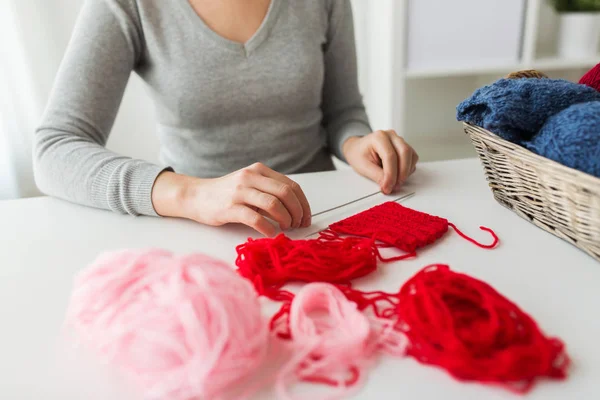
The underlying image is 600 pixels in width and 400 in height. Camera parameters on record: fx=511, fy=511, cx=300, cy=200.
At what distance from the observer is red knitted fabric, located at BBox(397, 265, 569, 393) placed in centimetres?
36

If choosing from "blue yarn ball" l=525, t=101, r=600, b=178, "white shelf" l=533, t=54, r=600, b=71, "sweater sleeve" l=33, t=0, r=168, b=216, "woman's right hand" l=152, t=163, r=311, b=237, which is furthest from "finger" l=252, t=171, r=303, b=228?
"white shelf" l=533, t=54, r=600, b=71

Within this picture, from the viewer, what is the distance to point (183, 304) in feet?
1.15

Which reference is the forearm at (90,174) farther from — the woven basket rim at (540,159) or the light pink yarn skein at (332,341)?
the woven basket rim at (540,159)

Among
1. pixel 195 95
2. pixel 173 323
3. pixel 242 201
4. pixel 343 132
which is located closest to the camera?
pixel 173 323

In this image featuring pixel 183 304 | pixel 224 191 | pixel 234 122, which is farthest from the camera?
pixel 234 122

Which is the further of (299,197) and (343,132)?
(343,132)

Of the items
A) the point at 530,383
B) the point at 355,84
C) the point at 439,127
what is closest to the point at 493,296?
the point at 530,383

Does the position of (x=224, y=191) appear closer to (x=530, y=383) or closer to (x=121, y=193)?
(x=121, y=193)

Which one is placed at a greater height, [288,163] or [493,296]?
[493,296]

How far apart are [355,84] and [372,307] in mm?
736

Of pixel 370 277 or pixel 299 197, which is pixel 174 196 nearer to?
pixel 299 197

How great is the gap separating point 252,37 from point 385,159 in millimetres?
359

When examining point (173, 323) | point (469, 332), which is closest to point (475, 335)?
point (469, 332)

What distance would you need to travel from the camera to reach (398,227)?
0.60 metres
